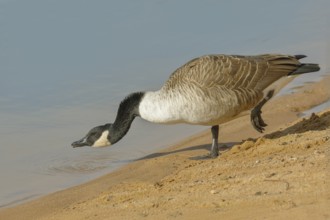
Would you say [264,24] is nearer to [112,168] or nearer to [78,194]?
[112,168]

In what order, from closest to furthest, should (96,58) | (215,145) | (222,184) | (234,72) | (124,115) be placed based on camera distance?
(222,184), (234,72), (215,145), (124,115), (96,58)

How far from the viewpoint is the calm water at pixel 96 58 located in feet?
29.3

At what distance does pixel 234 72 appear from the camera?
27.0 feet

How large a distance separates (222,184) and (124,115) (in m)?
2.62

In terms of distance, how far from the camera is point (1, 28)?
13438mm

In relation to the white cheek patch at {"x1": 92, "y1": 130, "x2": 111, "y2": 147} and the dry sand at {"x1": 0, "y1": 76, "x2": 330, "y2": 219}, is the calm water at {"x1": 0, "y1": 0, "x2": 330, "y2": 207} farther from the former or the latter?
the dry sand at {"x1": 0, "y1": 76, "x2": 330, "y2": 219}

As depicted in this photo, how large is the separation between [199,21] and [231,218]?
962 cm

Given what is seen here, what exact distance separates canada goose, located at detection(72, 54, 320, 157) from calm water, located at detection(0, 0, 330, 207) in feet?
2.26

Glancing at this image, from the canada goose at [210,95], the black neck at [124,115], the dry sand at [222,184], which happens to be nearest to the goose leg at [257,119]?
the canada goose at [210,95]

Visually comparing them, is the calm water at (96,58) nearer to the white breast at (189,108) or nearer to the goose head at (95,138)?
the goose head at (95,138)

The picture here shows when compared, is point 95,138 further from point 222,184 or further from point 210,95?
point 222,184

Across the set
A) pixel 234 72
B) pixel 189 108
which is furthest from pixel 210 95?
pixel 234 72

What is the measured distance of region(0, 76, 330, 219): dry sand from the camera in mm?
5262

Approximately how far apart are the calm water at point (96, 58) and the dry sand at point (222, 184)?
1.70ft
